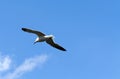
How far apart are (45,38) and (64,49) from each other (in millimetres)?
4390

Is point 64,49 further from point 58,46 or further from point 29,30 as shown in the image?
point 29,30

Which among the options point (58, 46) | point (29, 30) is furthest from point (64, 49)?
point (29, 30)

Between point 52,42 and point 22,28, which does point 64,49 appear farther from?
point 22,28

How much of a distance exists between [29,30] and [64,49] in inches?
243

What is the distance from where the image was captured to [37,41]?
3056 inches

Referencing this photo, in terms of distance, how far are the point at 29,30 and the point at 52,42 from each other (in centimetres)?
441

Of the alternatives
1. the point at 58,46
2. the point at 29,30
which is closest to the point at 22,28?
the point at 29,30

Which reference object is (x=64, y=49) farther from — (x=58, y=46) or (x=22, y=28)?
(x=22, y=28)

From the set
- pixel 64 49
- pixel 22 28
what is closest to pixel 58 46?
pixel 64 49

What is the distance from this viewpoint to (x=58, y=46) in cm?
8000

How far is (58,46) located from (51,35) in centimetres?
450

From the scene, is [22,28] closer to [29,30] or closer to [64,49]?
[29,30]

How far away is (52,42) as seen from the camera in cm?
7925
